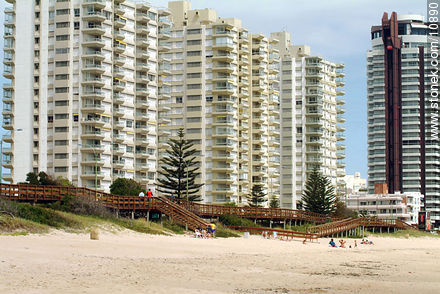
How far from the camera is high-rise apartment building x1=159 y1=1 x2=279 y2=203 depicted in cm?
12519

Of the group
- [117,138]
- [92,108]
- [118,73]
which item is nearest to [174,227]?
[92,108]

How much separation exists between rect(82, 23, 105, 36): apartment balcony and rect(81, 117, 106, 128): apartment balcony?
39.7ft

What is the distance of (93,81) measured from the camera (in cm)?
10625

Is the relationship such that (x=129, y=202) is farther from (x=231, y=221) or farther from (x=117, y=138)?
(x=117, y=138)

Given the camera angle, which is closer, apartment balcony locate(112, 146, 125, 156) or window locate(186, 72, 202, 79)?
apartment balcony locate(112, 146, 125, 156)

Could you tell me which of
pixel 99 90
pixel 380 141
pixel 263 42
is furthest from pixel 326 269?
pixel 380 141

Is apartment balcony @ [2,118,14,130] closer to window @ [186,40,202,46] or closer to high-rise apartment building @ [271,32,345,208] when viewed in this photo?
window @ [186,40,202,46]

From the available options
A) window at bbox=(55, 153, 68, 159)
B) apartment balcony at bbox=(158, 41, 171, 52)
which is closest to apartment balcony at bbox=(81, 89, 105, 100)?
window at bbox=(55, 153, 68, 159)

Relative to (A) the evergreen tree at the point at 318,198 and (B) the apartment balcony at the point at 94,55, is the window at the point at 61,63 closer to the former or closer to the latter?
(B) the apartment balcony at the point at 94,55

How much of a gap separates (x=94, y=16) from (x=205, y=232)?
63507 mm

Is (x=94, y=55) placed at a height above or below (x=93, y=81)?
above

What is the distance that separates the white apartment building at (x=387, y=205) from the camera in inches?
6270

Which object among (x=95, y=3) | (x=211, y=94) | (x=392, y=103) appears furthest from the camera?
(x=392, y=103)

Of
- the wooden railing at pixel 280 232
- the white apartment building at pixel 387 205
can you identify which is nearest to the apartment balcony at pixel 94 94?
the wooden railing at pixel 280 232
